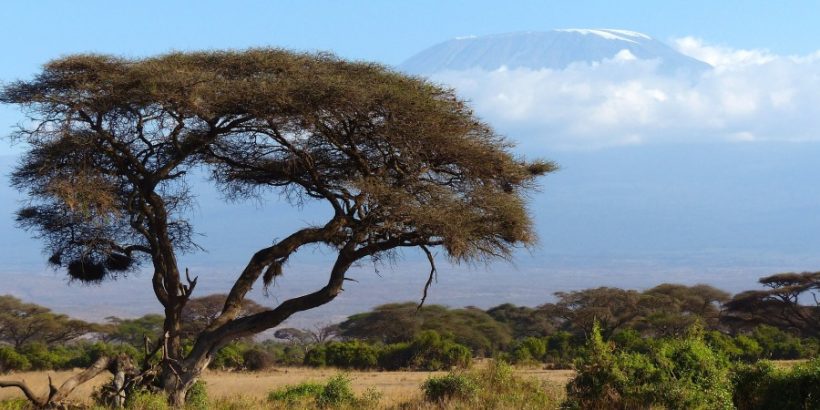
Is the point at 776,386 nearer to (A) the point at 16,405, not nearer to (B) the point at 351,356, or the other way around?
(A) the point at 16,405

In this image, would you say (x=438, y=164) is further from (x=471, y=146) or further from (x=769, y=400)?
(x=769, y=400)

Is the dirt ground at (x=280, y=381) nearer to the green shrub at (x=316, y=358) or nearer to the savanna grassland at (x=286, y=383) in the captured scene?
the savanna grassland at (x=286, y=383)

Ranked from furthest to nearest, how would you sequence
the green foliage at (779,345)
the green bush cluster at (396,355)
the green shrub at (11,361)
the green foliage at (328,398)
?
the green foliage at (779,345)
the green shrub at (11,361)
the green bush cluster at (396,355)
the green foliage at (328,398)

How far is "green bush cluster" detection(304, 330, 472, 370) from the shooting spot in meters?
29.4

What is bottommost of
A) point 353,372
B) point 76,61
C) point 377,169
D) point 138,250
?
point 353,372

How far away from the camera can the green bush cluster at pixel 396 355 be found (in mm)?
29406

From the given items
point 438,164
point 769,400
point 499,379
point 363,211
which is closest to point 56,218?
point 363,211

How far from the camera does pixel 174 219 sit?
19609 millimetres

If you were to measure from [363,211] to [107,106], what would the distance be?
4149mm

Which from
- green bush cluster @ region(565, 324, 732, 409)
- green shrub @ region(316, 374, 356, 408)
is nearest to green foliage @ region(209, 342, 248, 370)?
green shrub @ region(316, 374, 356, 408)

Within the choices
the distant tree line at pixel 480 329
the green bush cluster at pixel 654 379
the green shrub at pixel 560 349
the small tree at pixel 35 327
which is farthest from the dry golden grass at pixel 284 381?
the small tree at pixel 35 327

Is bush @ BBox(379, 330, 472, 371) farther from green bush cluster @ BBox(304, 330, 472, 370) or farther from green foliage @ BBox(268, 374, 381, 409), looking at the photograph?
green foliage @ BBox(268, 374, 381, 409)

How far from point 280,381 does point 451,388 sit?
905cm

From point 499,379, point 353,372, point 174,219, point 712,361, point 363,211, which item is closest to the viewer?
point 712,361
